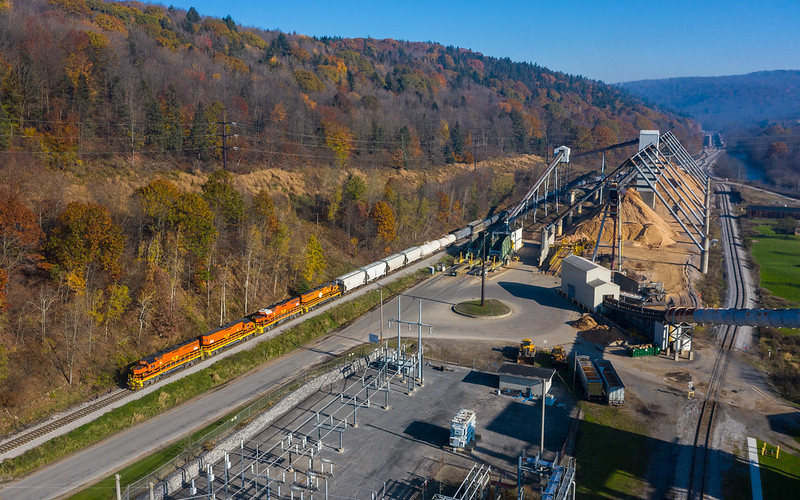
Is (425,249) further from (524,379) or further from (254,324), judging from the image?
(524,379)

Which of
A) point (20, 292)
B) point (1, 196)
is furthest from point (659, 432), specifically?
point (1, 196)

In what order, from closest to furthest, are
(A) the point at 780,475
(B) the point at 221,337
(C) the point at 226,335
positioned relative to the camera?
(A) the point at 780,475 < (B) the point at 221,337 < (C) the point at 226,335

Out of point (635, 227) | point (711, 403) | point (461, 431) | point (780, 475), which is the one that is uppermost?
point (635, 227)

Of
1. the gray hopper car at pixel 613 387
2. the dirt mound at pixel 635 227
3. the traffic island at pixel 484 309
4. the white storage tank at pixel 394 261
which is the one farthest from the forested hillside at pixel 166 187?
the gray hopper car at pixel 613 387

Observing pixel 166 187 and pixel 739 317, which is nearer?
pixel 739 317

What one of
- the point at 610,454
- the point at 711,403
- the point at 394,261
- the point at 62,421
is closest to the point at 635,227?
the point at 394,261

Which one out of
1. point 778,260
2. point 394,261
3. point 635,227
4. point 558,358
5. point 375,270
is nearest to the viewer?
point 558,358
